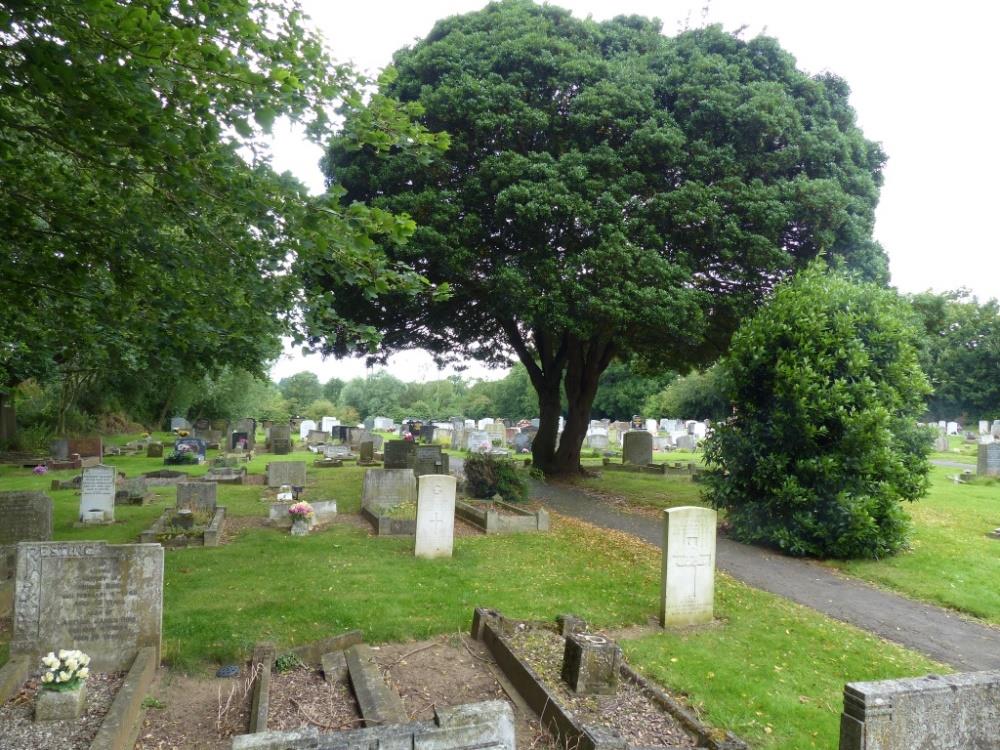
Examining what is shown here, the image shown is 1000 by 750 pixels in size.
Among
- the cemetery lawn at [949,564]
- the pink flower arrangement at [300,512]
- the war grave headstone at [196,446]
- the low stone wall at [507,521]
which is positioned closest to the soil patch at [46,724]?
the pink flower arrangement at [300,512]

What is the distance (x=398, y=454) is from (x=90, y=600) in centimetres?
1502

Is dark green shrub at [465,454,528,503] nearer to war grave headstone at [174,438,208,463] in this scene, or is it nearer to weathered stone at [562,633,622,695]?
weathered stone at [562,633,622,695]

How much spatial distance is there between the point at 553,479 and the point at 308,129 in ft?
52.8

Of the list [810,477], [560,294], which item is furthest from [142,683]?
[560,294]

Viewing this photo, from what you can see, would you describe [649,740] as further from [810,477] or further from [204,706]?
[810,477]

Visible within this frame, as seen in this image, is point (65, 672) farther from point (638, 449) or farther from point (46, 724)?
point (638, 449)

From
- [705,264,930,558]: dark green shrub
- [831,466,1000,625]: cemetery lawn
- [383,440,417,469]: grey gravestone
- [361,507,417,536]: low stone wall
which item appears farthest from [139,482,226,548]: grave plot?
[831,466,1000,625]: cemetery lawn

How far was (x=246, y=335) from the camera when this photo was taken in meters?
9.52

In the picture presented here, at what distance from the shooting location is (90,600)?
5.84 m

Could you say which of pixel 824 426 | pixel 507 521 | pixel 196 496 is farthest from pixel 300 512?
pixel 824 426

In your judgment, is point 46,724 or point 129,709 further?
point 129,709

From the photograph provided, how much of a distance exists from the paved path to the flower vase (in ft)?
26.6

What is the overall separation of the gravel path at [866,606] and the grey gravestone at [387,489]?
17.1 feet

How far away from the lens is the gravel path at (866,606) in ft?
23.3
